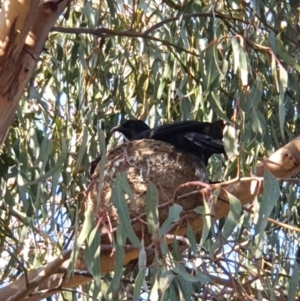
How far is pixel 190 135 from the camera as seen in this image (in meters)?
2.19

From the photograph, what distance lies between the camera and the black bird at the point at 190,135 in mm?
2160

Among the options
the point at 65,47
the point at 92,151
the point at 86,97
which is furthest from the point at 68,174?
the point at 65,47

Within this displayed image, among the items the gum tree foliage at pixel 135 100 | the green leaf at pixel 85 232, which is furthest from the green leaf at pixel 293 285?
the green leaf at pixel 85 232

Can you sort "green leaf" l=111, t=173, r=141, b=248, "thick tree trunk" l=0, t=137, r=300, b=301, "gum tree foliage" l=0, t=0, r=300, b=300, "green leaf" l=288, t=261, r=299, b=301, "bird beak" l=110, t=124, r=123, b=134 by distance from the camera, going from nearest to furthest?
"green leaf" l=111, t=173, r=141, b=248 < "green leaf" l=288, t=261, r=299, b=301 < "thick tree trunk" l=0, t=137, r=300, b=301 < "gum tree foliage" l=0, t=0, r=300, b=300 < "bird beak" l=110, t=124, r=123, b=134

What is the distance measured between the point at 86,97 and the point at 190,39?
1.23ft

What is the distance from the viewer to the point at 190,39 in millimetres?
2512

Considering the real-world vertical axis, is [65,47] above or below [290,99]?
above

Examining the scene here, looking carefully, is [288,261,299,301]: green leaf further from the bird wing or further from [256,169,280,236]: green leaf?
the bird wing

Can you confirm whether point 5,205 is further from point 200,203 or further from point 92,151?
point 200,203

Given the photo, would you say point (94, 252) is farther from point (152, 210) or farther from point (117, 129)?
point (117, 129)

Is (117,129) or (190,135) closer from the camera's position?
(190,135)

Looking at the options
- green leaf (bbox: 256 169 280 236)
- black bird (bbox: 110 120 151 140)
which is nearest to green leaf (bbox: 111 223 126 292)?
green leaf (bbox: 256 169 280 236)

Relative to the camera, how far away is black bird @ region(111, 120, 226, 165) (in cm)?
216

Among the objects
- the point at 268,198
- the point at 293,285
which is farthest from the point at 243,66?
the point at 293,285
